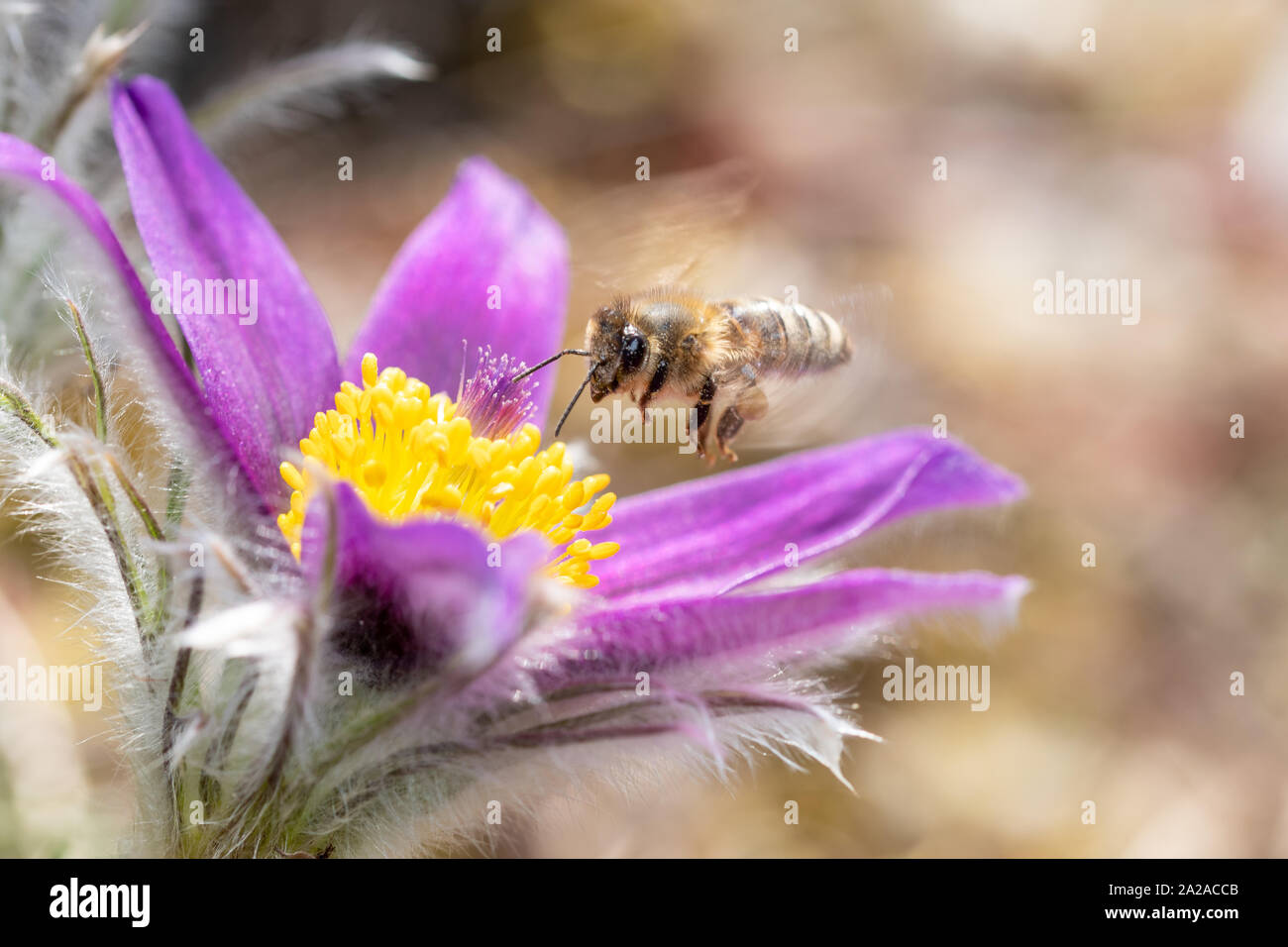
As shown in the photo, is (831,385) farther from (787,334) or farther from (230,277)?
(230,277)

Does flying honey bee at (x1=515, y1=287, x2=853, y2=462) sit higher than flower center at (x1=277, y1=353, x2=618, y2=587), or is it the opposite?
flying honey bee at (x1=515, y1=287, x2=853, y2=462)

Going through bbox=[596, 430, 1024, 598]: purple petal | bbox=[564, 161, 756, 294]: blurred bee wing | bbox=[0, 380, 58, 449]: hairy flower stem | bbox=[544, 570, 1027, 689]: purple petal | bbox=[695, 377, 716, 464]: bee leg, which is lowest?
bbox=[544, 570, 1027, 689]: purple petal

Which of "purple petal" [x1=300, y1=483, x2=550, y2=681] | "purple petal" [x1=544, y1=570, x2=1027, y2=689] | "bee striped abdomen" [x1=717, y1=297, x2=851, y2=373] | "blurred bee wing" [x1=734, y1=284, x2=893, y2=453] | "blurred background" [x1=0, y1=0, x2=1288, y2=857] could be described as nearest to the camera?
"purple petal" [x1=300, y1=483, x2=550, y2=681]

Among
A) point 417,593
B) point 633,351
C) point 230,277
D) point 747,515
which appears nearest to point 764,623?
point 417,593

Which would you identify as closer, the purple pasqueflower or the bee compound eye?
the purple pasqueflower

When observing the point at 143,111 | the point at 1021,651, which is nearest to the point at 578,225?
the point at 143,111

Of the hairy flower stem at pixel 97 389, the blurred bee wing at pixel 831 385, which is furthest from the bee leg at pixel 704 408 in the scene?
the hairy flower stem at pixel 97 389

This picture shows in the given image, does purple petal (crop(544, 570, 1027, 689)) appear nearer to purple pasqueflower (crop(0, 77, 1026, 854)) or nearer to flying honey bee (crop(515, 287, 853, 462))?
purple pasqueflower (crop(0, 77, 1026, 854))

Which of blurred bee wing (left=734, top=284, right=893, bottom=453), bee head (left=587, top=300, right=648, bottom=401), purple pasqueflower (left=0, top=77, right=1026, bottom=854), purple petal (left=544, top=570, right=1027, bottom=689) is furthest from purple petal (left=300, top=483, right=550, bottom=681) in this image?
blurred bee wing (left=734, top=284, right=893, bottom=453)
